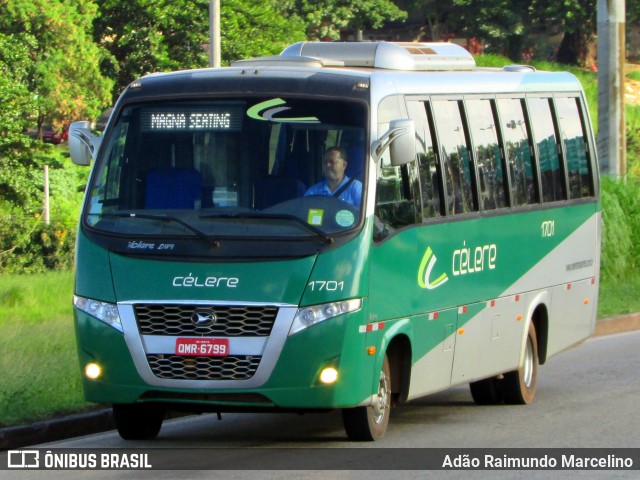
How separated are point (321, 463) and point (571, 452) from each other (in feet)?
5.92

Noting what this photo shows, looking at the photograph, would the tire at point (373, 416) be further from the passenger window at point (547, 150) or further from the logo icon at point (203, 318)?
the passenger window at point (547, 150)

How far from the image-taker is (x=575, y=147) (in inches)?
540

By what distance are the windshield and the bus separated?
1cm

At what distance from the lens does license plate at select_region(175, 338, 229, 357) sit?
A: 8875 mm

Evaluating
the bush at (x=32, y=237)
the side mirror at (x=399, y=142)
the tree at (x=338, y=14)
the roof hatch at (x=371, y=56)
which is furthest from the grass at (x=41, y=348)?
the tree at (x=338, y=14)

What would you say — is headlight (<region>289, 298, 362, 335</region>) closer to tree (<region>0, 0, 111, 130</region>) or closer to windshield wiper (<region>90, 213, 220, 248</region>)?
windshield wiper (<region>90, 213, 220, 248</region>)

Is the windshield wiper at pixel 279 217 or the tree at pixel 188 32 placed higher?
the windshield wiper at pixel 279 217

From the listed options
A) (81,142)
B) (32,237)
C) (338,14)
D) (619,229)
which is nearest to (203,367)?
(81,142)

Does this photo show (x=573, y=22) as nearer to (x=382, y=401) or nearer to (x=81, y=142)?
(x=81, y=142)

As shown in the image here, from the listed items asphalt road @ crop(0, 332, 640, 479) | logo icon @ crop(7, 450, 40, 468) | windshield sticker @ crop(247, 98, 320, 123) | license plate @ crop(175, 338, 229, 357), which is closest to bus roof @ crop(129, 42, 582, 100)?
windshield sticker @ crop(247, 98, 320, 123)

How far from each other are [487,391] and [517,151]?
2.15 meters

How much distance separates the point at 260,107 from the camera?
9617mm

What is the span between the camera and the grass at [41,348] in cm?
1045

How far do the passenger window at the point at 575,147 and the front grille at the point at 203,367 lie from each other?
5.45 m
